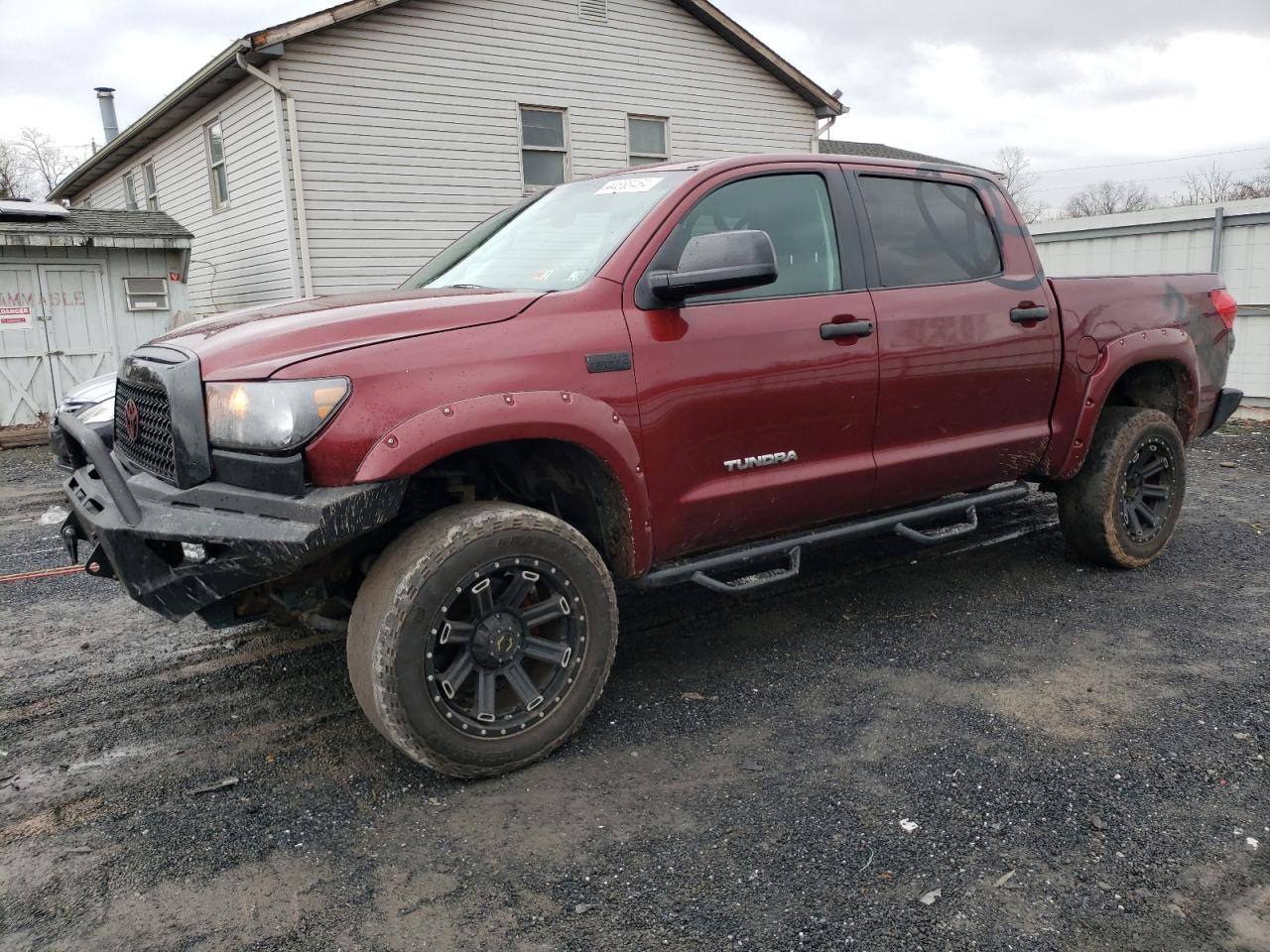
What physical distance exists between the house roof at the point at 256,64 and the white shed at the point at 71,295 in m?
2.26

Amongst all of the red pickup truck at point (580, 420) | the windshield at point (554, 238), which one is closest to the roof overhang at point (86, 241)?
the red pickup truck at point (580, 420)

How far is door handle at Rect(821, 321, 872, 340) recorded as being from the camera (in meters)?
3.72

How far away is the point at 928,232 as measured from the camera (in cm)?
424

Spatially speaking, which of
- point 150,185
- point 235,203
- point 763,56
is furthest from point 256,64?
point 763,56

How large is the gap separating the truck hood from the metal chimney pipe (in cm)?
2356

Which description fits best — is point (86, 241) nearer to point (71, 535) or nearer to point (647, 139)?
point (647, 139)

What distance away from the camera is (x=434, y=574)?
9.39 feet

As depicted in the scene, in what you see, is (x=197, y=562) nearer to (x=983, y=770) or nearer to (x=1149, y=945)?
(x=983, y=770)

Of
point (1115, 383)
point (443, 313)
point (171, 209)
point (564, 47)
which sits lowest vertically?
point (1115, 383)

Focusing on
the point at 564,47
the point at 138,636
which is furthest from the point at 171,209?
the point at 138,636

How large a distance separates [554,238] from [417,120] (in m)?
11.1

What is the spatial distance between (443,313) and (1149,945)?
2562 mm

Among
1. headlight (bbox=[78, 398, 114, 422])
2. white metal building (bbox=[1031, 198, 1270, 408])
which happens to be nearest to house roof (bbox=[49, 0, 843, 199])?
white metal building (bbox=[1031, 198, 1270, 408])

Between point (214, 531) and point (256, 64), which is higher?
point (256, 64)
